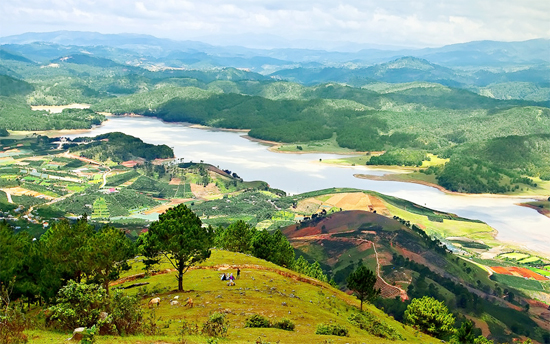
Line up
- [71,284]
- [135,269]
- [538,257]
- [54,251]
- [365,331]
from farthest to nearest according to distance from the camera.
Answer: [538,257] < [135,269] < [54,251] < [365,331] < [71,284]

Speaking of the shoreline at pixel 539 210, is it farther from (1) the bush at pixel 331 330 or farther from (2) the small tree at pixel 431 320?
(1) the bush at pixel 331 330

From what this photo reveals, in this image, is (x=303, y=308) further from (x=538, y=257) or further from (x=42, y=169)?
(x=42, y=169)

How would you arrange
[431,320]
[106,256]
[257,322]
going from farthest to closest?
[431,320] < [106,256] < [257,322]

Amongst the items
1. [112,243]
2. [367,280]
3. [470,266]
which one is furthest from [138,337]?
[470,266]

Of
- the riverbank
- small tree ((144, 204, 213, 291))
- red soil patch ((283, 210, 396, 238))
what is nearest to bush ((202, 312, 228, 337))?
small tree ((144, 204, 213, 291))

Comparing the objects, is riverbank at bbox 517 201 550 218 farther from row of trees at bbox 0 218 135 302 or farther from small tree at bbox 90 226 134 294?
row of trees at bbox 0 218 135 302

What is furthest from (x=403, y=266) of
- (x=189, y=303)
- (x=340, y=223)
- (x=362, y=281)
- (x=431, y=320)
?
(x=189, y=303)

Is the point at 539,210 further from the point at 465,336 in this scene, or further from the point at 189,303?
the point at 189,303
